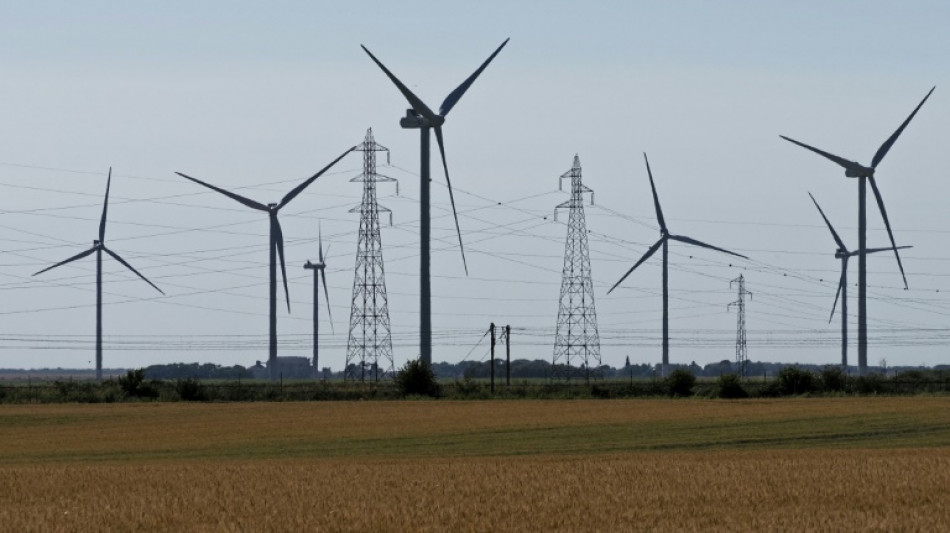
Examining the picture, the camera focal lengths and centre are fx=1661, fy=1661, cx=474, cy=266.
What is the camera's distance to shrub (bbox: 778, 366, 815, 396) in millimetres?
133000

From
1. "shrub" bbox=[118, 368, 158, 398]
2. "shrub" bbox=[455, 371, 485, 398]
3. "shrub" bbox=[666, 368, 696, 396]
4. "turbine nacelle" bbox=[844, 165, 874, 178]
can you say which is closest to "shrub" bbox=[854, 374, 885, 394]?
"shrub" bbox=[666, 368, 696, 396]

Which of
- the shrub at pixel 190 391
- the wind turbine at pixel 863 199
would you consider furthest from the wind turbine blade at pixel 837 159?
the shrub at pixel 190 391

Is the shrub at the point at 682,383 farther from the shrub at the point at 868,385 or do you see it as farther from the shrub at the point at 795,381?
the shrub at the point at 868,385

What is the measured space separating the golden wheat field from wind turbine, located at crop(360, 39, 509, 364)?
24246 millimetres

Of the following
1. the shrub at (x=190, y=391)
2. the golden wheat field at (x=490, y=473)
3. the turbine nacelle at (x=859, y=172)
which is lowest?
the golden wheat field at (x=490, y=473)

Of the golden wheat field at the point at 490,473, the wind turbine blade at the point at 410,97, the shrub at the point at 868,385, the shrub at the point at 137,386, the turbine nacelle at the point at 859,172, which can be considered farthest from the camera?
the turbine nacelle at the point at 859,172

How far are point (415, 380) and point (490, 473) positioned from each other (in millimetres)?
82617

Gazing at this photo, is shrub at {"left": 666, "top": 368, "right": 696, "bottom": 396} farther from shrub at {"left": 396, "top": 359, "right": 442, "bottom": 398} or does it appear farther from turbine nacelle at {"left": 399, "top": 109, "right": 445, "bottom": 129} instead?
turbine nacelle at {"left": 399, "top": 109, "right": 445, "bottom": 129}

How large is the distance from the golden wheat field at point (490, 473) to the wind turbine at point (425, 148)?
24.2 meters

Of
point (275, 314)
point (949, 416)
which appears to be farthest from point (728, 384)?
point (275, 314)

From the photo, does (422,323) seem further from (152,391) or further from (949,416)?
(949,416)

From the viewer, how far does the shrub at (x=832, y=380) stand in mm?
134875

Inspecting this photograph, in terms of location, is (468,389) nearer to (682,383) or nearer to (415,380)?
(415,380)

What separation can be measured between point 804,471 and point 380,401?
3003 inches
